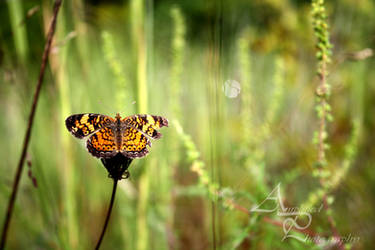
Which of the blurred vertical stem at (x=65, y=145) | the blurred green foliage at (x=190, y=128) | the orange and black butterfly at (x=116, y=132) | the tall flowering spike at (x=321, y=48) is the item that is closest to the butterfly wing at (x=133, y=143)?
the orange and black butterfly at (x=116, y=132)

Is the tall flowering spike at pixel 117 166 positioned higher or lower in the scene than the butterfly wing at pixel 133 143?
lower

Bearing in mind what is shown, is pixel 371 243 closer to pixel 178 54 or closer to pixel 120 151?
pixel 178 54

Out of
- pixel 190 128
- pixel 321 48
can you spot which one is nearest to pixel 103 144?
pixel 321 48

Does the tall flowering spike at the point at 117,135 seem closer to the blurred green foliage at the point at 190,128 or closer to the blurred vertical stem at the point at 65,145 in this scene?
the blurred green foliage at the point at 190,128

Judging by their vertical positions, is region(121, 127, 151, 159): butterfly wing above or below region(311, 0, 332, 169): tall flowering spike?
below

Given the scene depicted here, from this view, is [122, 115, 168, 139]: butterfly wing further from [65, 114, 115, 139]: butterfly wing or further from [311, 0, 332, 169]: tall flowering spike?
[311, 0, 332, 169]: tall flowering spike

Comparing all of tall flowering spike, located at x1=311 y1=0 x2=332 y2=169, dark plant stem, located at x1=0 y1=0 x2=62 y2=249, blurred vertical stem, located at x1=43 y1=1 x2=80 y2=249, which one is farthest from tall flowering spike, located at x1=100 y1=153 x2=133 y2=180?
blurred vertical stem, located at x1=43 y1=1 x2=80 y2=249

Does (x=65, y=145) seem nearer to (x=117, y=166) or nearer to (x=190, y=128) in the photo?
(x=117, y=166)
